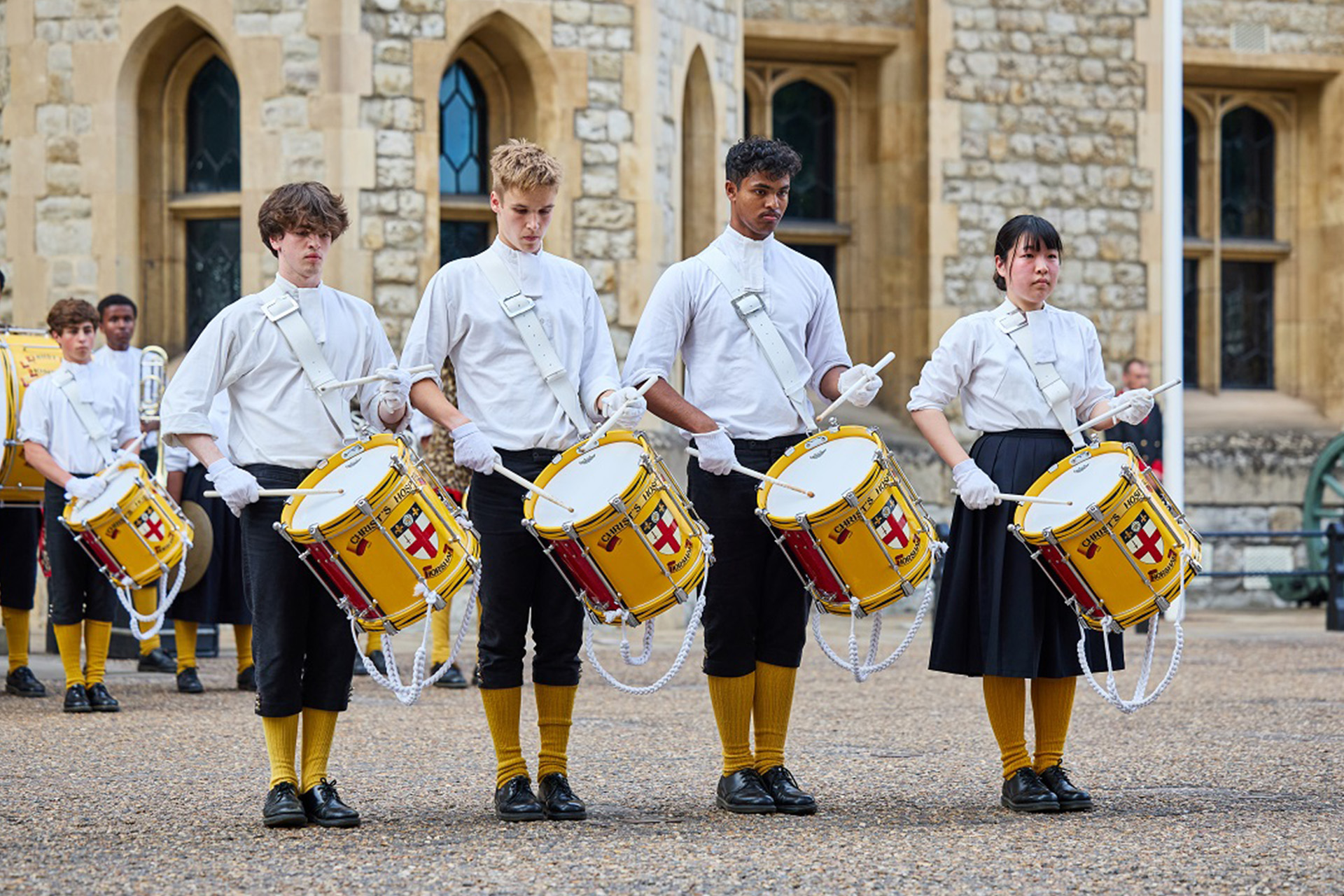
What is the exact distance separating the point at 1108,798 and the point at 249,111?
8.42 metres

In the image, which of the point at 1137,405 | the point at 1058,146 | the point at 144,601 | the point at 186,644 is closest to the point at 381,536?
the point at 1137,405

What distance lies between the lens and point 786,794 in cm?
574

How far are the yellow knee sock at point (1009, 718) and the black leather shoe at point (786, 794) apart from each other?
0.52m

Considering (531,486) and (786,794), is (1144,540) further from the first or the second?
(531,486)

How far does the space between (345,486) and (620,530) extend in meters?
0.65

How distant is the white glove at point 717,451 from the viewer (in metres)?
5.61

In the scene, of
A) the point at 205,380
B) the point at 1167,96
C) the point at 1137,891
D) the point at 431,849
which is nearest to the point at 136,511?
the point at 205,380

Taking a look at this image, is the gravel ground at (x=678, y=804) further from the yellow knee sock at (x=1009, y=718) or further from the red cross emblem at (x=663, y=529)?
the red cross emblem at (x=663, y=529)

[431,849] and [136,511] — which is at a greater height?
[136,511]

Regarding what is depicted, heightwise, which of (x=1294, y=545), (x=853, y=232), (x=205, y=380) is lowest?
(x=1294, y=545)

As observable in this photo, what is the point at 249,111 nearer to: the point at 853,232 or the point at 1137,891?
the point at 853,232

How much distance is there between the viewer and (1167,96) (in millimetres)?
14766

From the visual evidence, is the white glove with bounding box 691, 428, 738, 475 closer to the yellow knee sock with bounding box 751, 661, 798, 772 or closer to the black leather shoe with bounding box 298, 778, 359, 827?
the yellow knee sock with bounding box 751, 661, 798, 772

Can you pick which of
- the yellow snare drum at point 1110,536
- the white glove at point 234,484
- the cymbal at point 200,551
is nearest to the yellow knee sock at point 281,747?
the white glove at point 234,484
